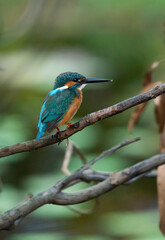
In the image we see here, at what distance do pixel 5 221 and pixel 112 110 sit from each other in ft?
2.20

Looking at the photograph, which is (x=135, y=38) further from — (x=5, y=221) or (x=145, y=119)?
(x=5, y=221)

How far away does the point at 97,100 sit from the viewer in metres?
4.67

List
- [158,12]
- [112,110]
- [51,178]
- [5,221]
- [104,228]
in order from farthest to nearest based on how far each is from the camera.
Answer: [158,12] < [51,178] < [104,228] < [5,221] < [112,110]

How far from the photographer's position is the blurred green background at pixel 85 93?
126 inches

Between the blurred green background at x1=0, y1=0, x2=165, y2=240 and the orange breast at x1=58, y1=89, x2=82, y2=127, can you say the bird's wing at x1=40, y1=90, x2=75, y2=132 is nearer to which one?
the orange breast at x1=58, y1=89, x2=82, y2=127

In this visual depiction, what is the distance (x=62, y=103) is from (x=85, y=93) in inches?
103

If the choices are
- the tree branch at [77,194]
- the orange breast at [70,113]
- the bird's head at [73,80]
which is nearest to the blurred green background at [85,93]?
the bird's head at [73,80]

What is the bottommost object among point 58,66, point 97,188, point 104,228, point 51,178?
point 104,228

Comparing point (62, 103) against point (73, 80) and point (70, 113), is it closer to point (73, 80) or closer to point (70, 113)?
point (70, 113)

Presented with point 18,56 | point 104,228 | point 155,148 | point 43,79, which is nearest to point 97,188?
point 104,228

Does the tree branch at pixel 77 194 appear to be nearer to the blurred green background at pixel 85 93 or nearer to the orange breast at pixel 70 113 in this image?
the orange breast at pixel 70 113

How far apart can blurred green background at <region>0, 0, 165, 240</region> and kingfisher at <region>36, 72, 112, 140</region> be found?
415 mm

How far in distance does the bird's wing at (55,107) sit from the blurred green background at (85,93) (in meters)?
0.46

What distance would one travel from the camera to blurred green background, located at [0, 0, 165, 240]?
3205mm
